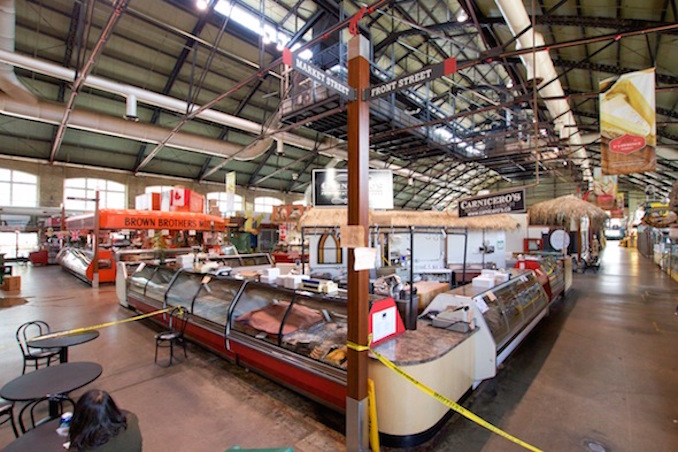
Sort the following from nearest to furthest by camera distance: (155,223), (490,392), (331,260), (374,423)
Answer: (374,423) < (490,392) < (155,223) < (331,260)

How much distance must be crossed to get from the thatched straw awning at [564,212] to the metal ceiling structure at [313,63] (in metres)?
2.00

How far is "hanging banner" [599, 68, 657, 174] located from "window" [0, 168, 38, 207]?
24.6 metres

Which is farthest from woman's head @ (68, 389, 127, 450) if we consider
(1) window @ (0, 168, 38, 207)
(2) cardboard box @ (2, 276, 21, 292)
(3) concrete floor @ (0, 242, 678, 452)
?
(1) window @ (0, 168, 38, 207)

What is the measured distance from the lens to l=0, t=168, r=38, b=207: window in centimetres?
1642

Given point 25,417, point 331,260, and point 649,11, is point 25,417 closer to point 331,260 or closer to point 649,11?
point 331,260

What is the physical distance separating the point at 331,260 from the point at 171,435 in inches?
293

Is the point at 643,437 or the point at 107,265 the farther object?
the point at 107,265

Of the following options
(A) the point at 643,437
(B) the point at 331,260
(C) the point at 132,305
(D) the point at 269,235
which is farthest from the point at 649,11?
(D) the point at 269,235

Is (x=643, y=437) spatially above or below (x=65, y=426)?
below

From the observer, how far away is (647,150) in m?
5.58

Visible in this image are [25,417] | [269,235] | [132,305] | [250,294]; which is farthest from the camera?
[269,235]

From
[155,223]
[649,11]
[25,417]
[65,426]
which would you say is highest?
[649,11]

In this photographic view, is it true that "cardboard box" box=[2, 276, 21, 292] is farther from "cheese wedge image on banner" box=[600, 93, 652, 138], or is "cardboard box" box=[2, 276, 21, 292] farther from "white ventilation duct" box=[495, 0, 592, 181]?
"cheese wedge image on banner" box=[600, 93, 652, 138]

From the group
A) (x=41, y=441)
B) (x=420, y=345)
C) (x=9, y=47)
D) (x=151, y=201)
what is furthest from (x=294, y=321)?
(x=9, y=47)
